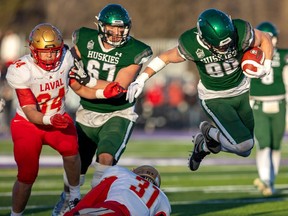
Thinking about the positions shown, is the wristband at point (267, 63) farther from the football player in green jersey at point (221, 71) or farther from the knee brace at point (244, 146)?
the knee brace at point (244, 146)

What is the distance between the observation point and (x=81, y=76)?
30.7ft

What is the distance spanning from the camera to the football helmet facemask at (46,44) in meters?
8.85

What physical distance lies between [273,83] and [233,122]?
2.95 meters

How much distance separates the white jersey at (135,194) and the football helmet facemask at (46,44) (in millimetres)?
1879

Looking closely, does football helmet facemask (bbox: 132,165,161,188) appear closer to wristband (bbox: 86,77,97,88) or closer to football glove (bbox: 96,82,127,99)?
football glove (bbox: 96,82,127,99)

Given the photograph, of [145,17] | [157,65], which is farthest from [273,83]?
[145,17]

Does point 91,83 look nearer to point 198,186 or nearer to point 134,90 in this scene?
point 134,90

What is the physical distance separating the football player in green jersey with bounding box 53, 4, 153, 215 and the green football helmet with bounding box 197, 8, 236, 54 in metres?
0.65

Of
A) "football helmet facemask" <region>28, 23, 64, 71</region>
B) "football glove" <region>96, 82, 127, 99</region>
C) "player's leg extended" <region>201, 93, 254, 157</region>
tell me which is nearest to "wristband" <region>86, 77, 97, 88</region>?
"football glove" <region>96, 82, 127, 99</region>

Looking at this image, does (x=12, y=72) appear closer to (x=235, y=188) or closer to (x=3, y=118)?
(x=235, y=188)

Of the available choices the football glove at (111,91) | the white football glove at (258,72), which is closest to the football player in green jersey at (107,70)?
the football glove at (111,91)

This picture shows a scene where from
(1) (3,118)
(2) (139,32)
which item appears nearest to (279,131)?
(1) (3,118)

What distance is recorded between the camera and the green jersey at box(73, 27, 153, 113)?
9.71 meters

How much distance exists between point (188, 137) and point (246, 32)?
15.4 m
